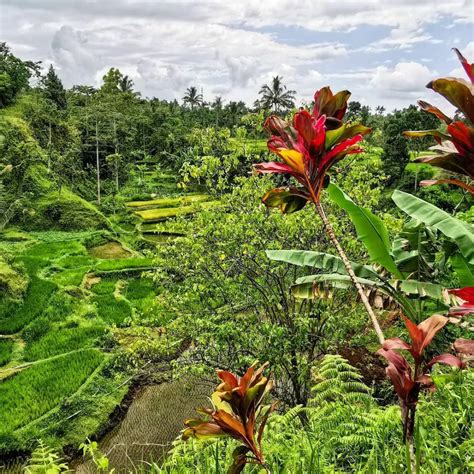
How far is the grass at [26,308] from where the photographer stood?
32.2ft

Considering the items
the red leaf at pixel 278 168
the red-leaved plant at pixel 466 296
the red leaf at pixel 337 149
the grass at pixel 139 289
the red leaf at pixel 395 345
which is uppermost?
the red leaf at pixel 337 149

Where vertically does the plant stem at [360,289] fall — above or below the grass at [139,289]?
above

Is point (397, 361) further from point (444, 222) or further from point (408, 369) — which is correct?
point (444, 222)

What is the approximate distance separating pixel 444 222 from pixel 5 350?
8720mm

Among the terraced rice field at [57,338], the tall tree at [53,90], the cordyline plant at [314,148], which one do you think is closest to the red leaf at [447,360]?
the cordyline plant at [314,148]

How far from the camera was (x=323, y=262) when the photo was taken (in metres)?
3.17

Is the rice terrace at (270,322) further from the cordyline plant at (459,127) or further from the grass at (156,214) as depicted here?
the grass at (156,214)

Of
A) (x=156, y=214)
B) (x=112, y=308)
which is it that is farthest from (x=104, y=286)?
(x=156, y=214)

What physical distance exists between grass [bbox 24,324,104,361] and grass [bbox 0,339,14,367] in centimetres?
30

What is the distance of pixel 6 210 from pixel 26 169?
217cm

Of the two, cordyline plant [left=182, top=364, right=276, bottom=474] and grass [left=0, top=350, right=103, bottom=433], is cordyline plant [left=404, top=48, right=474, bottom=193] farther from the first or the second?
grass [left=0, top=350, right=103, bottom=433]

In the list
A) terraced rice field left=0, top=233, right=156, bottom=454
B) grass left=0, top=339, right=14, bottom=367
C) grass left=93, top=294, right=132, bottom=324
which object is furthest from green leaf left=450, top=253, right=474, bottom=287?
grass left=93, top=294, right=132, bottom=324

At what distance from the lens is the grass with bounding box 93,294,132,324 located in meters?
10.6

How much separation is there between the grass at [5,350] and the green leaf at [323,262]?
708 cm
